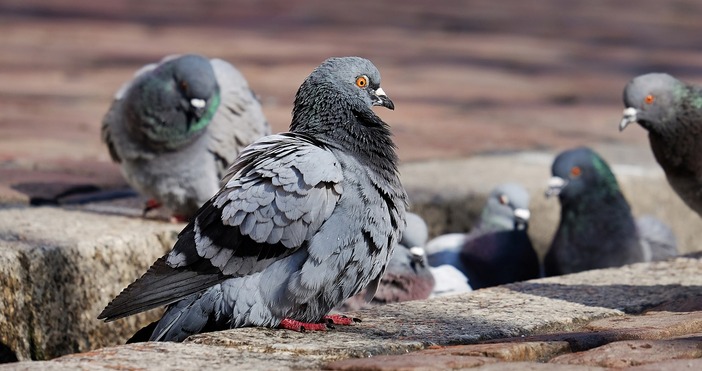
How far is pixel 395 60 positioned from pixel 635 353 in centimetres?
799

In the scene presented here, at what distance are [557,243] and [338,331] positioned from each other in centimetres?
258

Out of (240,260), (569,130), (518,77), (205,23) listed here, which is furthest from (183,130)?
(205,23)

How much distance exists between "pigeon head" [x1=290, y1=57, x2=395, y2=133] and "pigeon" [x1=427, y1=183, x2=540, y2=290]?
72.7 inches

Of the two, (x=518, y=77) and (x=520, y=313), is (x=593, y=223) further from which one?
(x=518, y=77)

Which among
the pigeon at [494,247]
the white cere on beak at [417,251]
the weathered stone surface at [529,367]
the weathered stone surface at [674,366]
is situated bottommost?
the pigeon at [494,247]

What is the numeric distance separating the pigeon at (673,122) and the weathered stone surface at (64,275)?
215 cm

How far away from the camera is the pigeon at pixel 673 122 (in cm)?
533

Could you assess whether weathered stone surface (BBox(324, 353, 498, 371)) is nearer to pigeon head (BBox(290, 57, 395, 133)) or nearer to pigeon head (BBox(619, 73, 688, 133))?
pigeon head (BBox(290, 57, 395, 133))

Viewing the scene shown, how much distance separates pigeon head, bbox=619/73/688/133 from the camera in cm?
543

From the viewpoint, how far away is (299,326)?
343cm

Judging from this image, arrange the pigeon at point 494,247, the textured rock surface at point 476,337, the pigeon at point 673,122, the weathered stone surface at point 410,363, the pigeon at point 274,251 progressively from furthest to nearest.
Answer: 1. the pigeon at point 494,247
2. the pigeon at point 673,122
3. the pigeon at point 274,251
4. the textured rock surface at point 476,337
5. the weathered stone surface at point 410,363

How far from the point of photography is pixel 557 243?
18.9 ft

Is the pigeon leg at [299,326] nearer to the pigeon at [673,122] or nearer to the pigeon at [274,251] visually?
the pigeon at [274,251]

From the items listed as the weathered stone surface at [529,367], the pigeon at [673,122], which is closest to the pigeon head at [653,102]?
the pigeon at [673,122]
